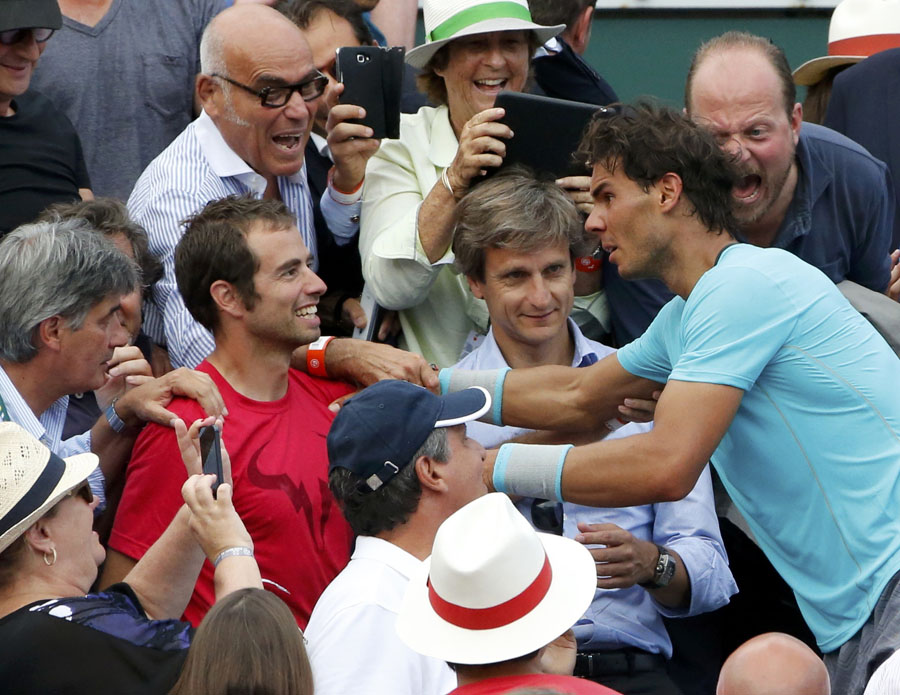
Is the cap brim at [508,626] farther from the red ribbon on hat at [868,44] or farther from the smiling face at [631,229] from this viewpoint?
the red ribbon on hat at [868,44]

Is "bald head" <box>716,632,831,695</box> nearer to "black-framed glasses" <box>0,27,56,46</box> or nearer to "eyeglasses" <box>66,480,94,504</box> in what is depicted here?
"eyeglasses" <box>66,480,94,504</box>

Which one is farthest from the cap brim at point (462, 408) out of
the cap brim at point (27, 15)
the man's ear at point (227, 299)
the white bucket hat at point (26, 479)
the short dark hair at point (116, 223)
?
the cap brim at point (27, 15)

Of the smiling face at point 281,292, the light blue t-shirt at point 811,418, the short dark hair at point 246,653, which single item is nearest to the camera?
the short dark hair at point 246,653

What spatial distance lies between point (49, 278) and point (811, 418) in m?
2.09

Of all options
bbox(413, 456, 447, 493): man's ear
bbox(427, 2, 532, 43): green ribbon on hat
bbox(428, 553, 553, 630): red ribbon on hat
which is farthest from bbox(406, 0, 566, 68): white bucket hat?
bbox(428, 553, 553, 630): red ribbon on hat

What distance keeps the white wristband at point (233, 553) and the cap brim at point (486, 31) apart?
6.91ft

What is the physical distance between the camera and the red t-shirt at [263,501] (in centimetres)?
380

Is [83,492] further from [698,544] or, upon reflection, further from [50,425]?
[698,544]

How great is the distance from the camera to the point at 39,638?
115 inches

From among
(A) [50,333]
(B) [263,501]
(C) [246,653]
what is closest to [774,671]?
(C) [246,653]

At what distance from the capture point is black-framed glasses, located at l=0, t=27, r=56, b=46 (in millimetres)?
4551

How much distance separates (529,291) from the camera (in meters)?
4.38

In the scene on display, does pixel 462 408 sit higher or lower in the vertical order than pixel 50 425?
higher

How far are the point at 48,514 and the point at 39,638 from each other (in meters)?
0.34
